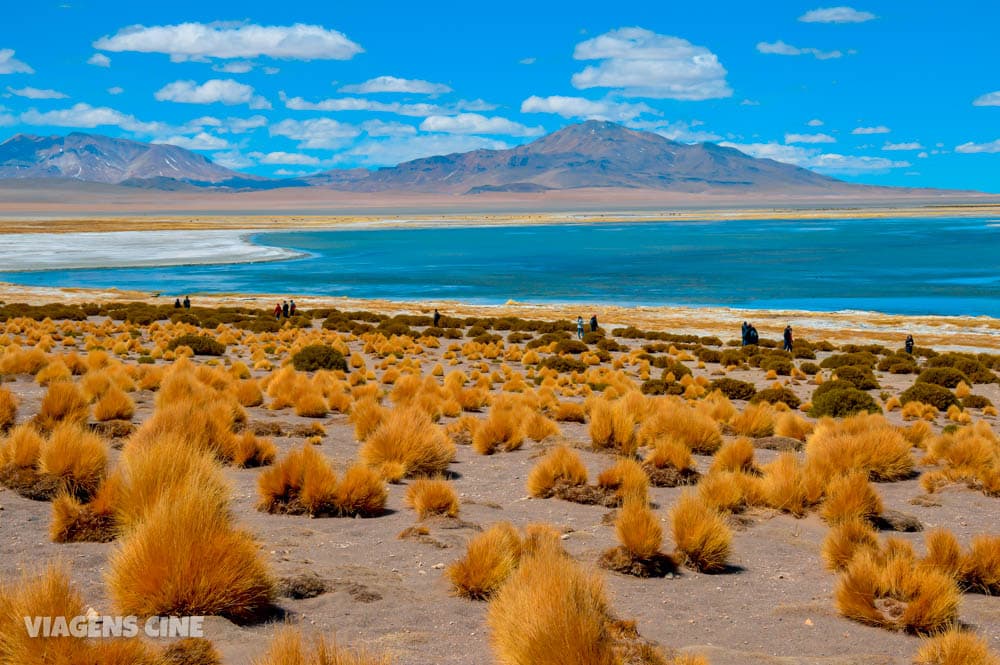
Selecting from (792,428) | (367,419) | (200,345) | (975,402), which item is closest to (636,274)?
(200,345)

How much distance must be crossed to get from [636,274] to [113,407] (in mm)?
65894

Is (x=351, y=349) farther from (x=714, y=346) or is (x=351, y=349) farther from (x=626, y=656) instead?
(x=626, y=656)

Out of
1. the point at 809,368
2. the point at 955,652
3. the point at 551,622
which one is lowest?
the point at 809,368

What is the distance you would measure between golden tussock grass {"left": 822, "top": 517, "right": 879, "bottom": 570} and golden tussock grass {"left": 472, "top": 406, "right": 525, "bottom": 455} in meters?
5.45

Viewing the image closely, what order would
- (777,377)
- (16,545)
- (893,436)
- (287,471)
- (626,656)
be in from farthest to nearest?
(777,377)
(893,436)
(287,471)
(16,545)
(626,656)

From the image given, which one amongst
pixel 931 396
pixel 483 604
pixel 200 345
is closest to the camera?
pixel 483 604

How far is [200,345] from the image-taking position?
25391 mm

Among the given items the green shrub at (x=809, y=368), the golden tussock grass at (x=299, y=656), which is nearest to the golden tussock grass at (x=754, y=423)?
the golden tussock grass at (x=299, y=656)

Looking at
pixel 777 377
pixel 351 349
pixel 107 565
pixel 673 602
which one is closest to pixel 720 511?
pixel 673 602

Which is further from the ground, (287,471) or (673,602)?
(287,471)

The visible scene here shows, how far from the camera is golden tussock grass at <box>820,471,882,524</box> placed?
8859 millimetres

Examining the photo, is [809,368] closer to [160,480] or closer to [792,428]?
[792,428]

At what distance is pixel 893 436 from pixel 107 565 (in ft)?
32.2

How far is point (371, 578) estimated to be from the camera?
6727mm
